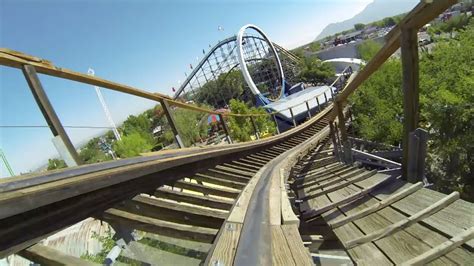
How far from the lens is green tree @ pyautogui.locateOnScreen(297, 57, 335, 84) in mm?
66812

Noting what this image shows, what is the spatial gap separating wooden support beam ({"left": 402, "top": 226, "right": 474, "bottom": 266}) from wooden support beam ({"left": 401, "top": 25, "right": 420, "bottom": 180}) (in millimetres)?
1241

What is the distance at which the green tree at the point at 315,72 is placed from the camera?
219 ft

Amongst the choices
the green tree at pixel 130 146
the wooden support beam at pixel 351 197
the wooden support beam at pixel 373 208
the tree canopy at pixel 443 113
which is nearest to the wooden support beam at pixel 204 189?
the wooden support beam at pixel 351 197

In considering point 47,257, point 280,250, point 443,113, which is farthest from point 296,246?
point 443,113

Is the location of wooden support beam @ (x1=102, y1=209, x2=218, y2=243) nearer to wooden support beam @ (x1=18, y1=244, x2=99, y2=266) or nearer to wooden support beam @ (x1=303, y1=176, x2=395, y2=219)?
wooden support beam @ (x1=18, y1=244, x2=99, y2=266)

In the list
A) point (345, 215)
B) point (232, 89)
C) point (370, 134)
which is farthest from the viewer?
point (232, 89)

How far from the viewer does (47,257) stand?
5.25 ft

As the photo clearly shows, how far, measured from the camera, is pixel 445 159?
13.8 meters

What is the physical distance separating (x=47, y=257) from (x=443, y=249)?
6.36 feet

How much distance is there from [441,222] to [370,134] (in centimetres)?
1897

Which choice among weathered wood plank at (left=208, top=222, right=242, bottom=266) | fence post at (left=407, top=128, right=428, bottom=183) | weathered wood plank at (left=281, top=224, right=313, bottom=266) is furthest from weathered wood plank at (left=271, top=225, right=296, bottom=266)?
fence post at (left=407, top=128, right=428, bottom=183)

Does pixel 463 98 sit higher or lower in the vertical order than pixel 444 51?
lower

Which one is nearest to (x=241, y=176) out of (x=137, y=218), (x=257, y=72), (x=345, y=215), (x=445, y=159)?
(x=345, y=215)

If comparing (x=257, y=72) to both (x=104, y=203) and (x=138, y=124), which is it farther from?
(x=104, y=203)
